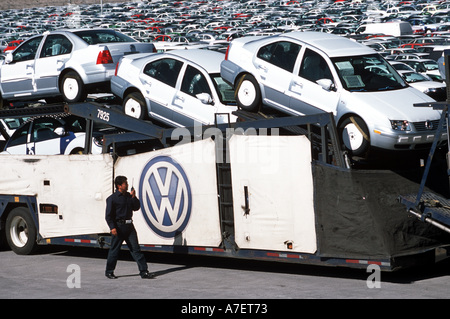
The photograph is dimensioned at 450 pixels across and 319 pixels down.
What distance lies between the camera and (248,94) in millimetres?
12875

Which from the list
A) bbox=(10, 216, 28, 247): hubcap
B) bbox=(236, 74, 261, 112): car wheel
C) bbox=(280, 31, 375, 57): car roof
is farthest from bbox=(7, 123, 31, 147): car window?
bbox=(280, 31, 375, 57): car roof

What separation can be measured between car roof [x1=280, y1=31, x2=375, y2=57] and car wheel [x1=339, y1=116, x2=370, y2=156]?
1.17 meters

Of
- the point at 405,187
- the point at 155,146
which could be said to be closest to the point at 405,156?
the point at 405,187

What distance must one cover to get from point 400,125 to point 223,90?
3.19 m

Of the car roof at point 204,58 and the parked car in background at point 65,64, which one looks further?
the parked car in background at point 65,64

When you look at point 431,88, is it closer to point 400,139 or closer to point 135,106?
point 135,106

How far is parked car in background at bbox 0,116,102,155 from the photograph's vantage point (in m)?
14.1

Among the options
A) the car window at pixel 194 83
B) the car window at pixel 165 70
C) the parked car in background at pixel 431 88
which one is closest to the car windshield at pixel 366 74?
Answer: the car window at pixel 194 83

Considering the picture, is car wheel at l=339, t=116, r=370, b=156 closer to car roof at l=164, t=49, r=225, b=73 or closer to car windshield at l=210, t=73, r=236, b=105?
car windshield at l=210, t=73, r=236, b=105

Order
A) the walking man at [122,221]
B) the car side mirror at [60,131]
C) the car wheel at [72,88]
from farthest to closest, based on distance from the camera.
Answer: the car wheel at [72,88] < the car side mirror at [60,131] < the walking man at [122,221]

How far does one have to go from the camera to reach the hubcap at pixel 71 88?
1434 cm

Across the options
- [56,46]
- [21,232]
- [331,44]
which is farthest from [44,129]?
[331,44]

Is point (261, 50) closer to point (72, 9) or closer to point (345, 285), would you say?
point (345, 285)

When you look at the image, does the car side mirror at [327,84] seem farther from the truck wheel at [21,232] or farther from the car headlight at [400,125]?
the truck wheel at [21,232]
